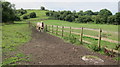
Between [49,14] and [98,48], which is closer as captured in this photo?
[98,48]

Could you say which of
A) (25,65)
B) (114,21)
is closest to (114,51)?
(25,65)

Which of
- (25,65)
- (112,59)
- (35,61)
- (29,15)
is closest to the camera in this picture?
(25,65)

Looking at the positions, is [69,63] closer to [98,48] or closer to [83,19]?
[98,48]

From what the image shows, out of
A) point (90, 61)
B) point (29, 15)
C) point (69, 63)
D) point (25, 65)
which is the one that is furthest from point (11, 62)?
point (29, 15)

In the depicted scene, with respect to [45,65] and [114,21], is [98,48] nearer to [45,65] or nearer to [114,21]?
[45,65]

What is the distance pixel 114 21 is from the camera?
62.1 m

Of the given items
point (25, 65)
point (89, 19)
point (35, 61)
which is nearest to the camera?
point (25, 65)

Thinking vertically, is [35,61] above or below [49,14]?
below

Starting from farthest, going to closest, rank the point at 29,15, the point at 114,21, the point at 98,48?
the point at 29,15 → the point at 114,21 → the point at 98,48

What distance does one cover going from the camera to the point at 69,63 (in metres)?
4.88

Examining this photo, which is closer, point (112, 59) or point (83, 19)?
point (112, 59)

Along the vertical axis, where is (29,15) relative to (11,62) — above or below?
above

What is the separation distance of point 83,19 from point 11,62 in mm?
71183

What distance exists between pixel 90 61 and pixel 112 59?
1080 mm
